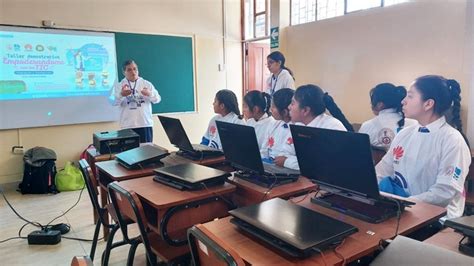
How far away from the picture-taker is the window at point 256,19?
6.20 metres

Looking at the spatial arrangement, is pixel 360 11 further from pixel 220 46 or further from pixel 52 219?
pixel 52 219

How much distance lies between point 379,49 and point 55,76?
4217mm

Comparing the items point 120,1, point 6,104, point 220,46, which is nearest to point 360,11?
point 220,46

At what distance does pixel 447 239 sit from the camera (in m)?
1.25

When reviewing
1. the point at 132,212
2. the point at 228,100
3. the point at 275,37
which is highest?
the point at 275,37

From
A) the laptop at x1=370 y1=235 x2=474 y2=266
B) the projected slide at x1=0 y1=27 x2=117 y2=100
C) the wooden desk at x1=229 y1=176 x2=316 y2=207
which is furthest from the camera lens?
the projected slide at x1=0 y1=27 x2=117 y2=100

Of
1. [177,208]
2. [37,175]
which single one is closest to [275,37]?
[37,175]

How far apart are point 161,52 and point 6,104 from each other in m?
2.24

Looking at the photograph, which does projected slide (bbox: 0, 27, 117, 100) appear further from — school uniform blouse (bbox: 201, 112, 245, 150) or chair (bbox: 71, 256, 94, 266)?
chair (bbox: 71, 256, 94, 266)

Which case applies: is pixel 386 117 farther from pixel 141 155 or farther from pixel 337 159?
pixel 141 155

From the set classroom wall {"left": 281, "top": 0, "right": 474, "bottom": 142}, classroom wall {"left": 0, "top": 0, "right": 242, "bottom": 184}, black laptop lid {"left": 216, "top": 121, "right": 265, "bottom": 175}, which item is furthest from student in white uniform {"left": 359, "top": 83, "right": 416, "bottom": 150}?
classroom wall {"left": 0, "top": 0, "right": 242, "bottom": 184}

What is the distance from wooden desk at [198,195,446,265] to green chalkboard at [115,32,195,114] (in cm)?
446

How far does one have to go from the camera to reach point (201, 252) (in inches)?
49.1

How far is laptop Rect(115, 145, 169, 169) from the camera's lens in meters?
2.39
